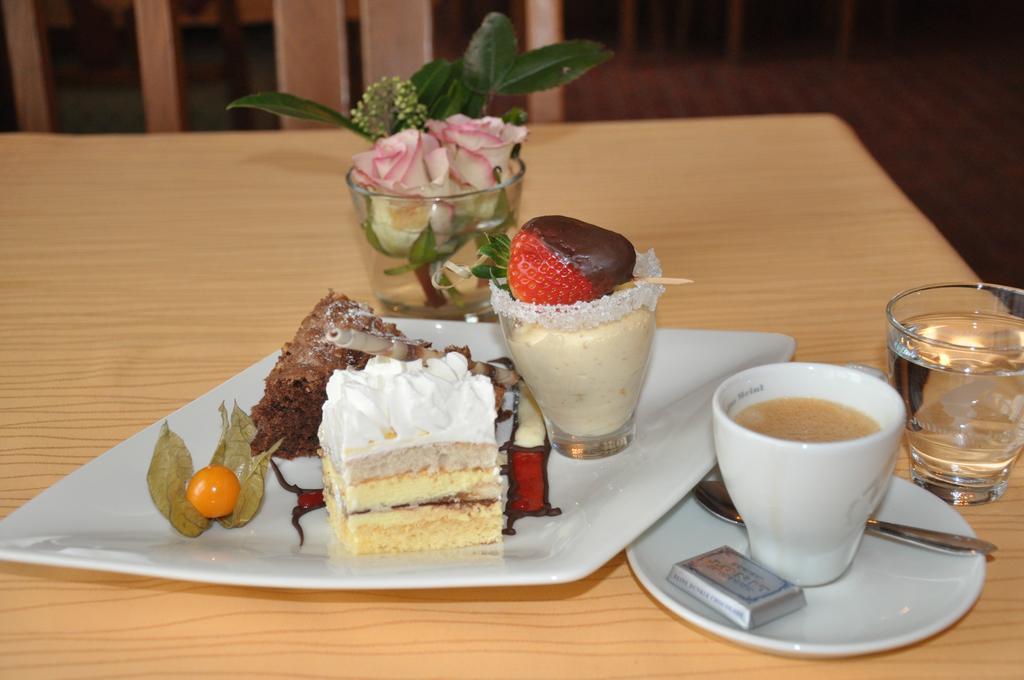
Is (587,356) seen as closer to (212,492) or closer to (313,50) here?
(212,492)

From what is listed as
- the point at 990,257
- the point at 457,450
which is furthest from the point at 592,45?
the point at 990,257

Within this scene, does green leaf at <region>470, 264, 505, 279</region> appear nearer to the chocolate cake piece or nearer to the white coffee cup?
the chocolate cake piece

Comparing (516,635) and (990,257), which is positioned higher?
(516,635)

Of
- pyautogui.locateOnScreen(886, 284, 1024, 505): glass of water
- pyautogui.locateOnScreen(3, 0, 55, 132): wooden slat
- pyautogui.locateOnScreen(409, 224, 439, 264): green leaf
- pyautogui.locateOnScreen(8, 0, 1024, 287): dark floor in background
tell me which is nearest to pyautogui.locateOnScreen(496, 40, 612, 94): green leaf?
pyautogui.locateOnScreen(409, 224, 439, 264): green leaf

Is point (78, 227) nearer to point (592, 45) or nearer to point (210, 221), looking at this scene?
point (210, 221)

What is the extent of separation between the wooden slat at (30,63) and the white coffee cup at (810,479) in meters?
1.82

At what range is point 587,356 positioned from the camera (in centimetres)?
109

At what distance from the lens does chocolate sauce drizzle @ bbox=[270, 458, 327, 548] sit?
106cm

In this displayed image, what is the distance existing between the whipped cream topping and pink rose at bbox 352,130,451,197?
1.21ft

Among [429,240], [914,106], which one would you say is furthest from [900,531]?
[914,106]

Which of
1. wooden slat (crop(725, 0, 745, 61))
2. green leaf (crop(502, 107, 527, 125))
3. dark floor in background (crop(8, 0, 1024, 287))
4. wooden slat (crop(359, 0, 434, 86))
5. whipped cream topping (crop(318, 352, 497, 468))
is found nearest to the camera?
whipped cream topping (crop(318, 352, 497, 468))

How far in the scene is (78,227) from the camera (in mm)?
1774

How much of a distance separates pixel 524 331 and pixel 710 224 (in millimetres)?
708

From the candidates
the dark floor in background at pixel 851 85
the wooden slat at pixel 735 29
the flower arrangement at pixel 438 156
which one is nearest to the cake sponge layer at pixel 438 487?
the flower arrangement at pixel 438 156
